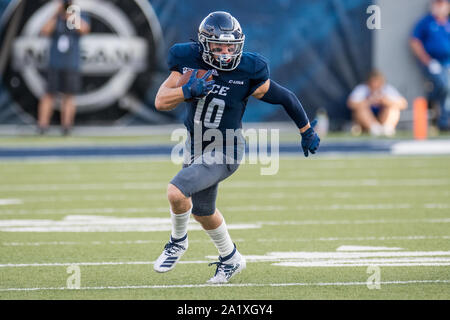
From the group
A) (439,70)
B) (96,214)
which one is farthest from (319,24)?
(96,214)

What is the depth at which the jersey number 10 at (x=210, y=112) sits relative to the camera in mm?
5758

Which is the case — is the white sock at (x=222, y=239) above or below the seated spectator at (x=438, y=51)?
below

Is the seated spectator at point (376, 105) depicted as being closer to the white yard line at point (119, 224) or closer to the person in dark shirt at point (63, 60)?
the person in dark shirt at point (63, 60)

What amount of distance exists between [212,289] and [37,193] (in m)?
5.04

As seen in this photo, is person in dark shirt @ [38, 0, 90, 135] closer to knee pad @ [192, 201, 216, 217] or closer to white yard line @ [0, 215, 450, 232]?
white yard line @ [0, 215, 450, 232]

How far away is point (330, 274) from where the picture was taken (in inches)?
231

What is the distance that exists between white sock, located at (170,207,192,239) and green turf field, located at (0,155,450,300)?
0.25 metres

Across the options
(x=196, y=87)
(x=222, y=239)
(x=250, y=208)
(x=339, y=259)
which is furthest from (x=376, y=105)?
(x=196, y=87)

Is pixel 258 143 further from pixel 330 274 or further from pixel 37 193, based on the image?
pixel 330 274

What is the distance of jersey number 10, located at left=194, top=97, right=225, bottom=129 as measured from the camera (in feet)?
18.9

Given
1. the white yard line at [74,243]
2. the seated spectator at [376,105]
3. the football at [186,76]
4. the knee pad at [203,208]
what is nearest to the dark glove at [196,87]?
the football at [186,76]

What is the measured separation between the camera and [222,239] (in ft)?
19.4

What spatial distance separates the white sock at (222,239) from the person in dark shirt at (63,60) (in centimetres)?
1007

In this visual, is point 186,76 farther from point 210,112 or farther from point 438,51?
point 438,51
